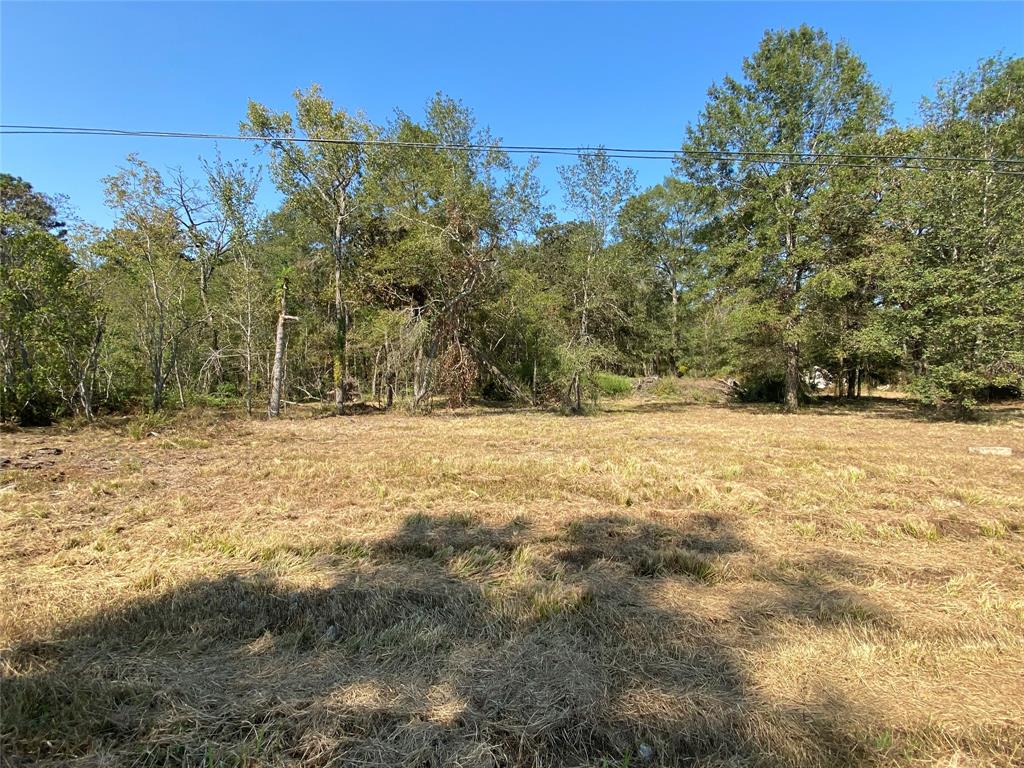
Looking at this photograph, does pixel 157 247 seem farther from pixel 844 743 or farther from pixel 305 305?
pixel 844 743

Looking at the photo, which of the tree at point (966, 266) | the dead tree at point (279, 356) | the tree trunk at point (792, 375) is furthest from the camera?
the tree trunk at point (792, 375)

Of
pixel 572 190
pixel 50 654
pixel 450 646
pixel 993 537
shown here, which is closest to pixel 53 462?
pixel 50 654

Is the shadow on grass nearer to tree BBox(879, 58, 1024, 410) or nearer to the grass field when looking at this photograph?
the grass field

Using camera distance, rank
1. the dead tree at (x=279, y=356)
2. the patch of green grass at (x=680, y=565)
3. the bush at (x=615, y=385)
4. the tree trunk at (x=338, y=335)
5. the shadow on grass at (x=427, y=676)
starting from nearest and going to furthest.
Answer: the shadow on grass at (x=427, y=676), the patch of green grass at (x=680, y=565), the dead tree at (x=279, y=356), the tree trunk at (x=338, y=335), the bush at (x=615, y=385)

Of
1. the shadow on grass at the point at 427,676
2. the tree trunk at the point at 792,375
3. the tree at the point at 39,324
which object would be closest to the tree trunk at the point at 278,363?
the tree at the point at 39,324

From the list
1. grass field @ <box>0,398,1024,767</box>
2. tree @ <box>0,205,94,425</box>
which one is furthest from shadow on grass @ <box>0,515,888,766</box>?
tree @ <box>0,205,94,425</box>

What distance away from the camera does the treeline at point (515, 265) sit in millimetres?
13234

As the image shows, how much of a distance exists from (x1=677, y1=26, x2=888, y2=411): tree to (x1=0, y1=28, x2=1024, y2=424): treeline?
83 mm

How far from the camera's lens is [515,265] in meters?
18.5

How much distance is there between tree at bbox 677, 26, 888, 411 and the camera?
694 inches

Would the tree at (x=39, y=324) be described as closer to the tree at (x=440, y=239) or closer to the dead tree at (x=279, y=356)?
the dead tree at (x=279, y=356)

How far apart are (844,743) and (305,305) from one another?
21.3 metres

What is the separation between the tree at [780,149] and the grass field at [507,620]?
13.3m

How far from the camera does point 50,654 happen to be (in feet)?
8.26
